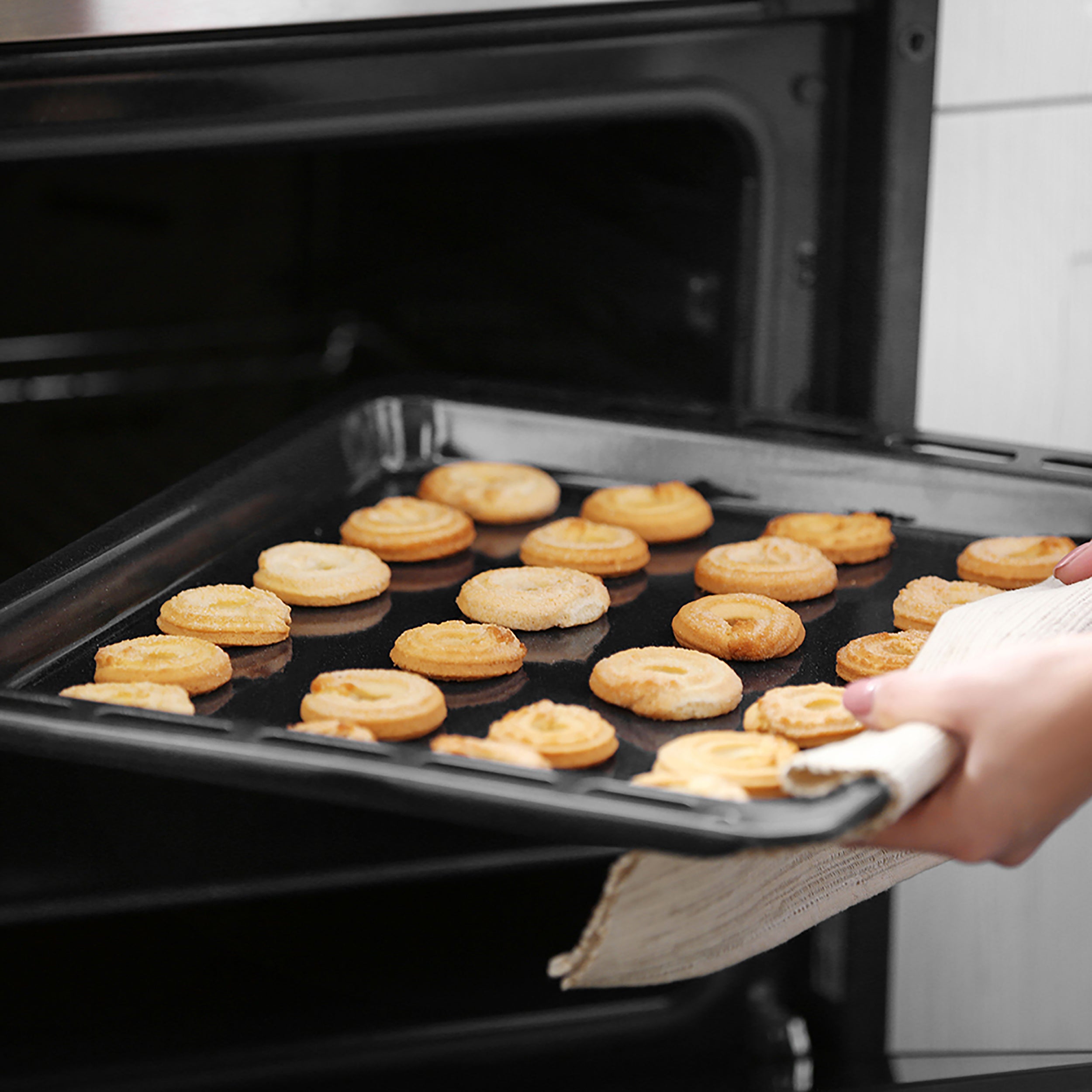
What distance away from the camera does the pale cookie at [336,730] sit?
0.85 metres

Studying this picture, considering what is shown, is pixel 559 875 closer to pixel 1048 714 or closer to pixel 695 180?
pixel 695 180

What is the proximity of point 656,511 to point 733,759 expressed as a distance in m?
0.48

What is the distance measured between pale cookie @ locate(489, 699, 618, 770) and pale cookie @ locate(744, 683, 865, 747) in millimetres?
Result: 98

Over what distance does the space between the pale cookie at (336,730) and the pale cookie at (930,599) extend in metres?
0.45

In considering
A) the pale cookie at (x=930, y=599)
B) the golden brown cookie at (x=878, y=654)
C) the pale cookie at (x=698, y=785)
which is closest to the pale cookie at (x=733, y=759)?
the pale cookie at (x=698, y=785)

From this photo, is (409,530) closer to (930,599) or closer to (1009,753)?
(930,599)

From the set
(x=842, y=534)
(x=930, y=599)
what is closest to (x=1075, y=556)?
(x=930, y=599)

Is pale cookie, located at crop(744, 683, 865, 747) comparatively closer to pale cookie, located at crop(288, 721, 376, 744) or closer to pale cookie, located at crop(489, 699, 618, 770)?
pale cookie, located at crop(489, 699, 618, 770)

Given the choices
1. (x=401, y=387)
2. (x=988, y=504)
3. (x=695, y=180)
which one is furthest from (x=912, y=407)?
(x=401, y=387)

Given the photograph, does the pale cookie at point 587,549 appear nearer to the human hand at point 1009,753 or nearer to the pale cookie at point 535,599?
the pale cookie at point 535,599

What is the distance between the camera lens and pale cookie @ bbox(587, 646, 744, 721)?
971 mm

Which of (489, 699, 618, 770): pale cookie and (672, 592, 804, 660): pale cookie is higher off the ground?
(672, 592, 804, 660): pale cookie

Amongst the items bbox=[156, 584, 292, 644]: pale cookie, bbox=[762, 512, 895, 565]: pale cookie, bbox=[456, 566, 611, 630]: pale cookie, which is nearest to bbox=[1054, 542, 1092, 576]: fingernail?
bbox=[762, 512, 895, 565]: pale cookie

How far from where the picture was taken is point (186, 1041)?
48.7 inches
